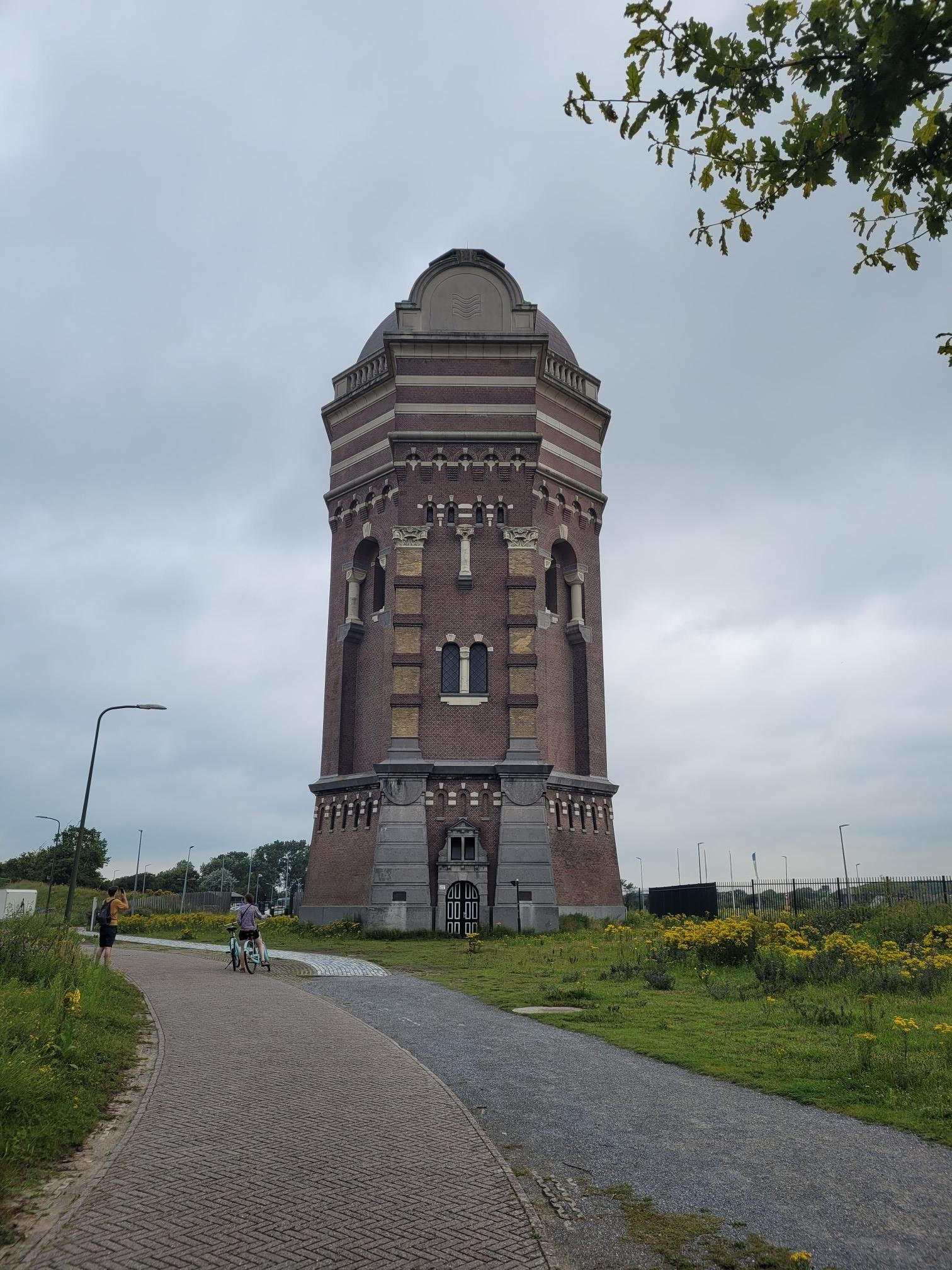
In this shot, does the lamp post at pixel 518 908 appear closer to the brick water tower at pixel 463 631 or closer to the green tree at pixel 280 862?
the brick water tower at pixel 463 631

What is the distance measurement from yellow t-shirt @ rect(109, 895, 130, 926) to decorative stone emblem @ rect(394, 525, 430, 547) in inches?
789

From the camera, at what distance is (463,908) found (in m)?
34.1

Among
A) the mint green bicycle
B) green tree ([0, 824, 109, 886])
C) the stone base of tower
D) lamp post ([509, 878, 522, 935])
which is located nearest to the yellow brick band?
the stone base of tower

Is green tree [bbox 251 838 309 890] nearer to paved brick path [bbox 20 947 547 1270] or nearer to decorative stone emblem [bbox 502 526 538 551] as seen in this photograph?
decorative stone emblem [bbox 502 526 538 551]

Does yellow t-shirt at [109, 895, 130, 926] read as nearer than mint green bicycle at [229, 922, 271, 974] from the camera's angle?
Yes

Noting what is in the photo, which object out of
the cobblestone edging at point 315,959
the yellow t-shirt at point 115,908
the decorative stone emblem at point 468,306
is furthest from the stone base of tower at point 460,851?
the decorative stone emblem at point 468,306

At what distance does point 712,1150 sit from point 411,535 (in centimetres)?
3156

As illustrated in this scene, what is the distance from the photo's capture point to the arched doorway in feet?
111

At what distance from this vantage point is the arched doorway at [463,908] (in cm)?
3381

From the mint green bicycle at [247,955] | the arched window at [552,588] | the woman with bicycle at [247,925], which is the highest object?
the arched window at [552,588]

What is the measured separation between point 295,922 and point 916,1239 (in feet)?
116

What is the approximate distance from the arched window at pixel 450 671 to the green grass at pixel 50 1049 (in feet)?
72.9

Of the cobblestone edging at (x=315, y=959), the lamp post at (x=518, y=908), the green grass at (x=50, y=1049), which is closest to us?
the green grass at (x=50, y=1049)

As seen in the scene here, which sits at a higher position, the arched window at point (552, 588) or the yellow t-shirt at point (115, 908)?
the arched window at point (552, 588)
